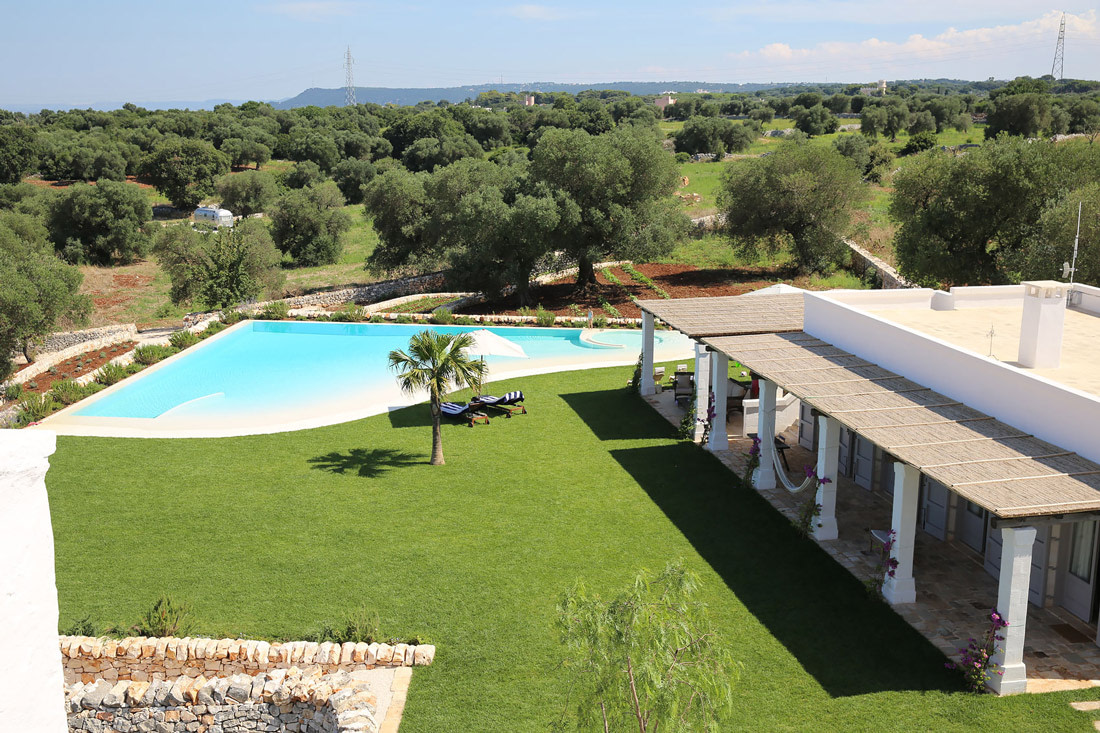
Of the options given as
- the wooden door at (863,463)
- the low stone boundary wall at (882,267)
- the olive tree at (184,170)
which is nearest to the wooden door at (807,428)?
the wooden door at (863,463)

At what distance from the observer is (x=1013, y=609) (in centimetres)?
988

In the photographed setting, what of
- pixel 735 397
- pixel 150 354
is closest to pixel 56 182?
pixel 150 354

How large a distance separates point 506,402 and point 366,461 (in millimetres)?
4279

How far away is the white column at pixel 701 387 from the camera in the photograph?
1894 cm

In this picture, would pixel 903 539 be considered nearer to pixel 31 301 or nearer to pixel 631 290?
pixel 631 290

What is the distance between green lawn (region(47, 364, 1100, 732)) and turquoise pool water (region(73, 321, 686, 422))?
3.23 m

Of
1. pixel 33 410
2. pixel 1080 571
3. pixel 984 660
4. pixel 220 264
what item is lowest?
pixel 33 410

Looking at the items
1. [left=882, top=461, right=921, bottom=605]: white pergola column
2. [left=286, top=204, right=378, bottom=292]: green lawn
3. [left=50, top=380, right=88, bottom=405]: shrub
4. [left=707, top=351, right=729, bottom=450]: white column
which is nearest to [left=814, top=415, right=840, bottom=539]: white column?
[left=882, top=461, right=921, bottom=605]: white pergola column

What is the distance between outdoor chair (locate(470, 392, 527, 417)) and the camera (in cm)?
2112

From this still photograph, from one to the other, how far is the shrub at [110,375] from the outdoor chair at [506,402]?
11.6 meters

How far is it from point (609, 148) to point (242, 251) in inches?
635

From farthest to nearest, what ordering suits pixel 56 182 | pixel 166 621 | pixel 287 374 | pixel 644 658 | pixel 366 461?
pixel 56 182 < pixel 287 374 < pixel 366 461 < pixel 166 621 < pixel 644 658

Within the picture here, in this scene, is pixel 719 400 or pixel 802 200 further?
pixel 802 200

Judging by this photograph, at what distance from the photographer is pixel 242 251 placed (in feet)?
118
